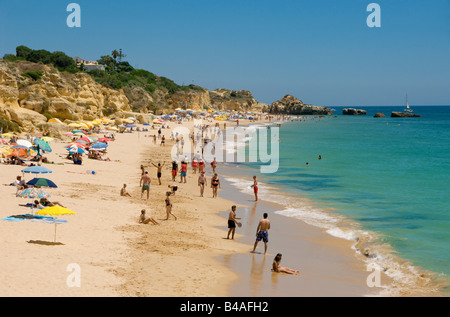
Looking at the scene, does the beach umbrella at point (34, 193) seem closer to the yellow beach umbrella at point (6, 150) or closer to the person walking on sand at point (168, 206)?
the person walking on sand at point (168, 206)

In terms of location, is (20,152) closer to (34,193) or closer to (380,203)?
(34,193)

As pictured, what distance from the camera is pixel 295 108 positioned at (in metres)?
172

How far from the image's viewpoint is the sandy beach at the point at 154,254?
28.3 feet

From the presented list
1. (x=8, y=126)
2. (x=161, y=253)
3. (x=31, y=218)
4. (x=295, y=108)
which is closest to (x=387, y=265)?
(x=161, y=253)

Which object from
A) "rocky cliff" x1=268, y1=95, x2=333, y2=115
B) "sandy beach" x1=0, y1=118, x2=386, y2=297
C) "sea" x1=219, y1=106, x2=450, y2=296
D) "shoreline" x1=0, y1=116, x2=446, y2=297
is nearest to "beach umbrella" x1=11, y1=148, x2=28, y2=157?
"shoreline" x1=0, y1=116, x2=446, y2=297

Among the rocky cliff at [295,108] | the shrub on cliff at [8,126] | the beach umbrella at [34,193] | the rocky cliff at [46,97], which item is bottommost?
the beach umbrella at [34,193]

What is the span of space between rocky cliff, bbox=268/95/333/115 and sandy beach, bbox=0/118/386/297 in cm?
15532

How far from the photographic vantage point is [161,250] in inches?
448

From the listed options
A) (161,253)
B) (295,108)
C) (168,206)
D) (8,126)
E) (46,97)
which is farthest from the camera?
(295,108)

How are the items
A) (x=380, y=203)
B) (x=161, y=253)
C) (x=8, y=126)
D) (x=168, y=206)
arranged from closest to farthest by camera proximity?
1. (x=161, y=253)
2. (x=168, y=206)
3. (x=380, y=203)
4. (x=8, y=126)

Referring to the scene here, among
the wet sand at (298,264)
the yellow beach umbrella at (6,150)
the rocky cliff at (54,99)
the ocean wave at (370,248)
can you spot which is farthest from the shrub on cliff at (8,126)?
the wet sand at (298,264)

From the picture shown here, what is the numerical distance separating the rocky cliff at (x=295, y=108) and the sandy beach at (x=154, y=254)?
510 ft

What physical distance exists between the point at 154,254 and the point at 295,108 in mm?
165071

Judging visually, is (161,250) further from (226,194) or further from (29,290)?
(226,194)
